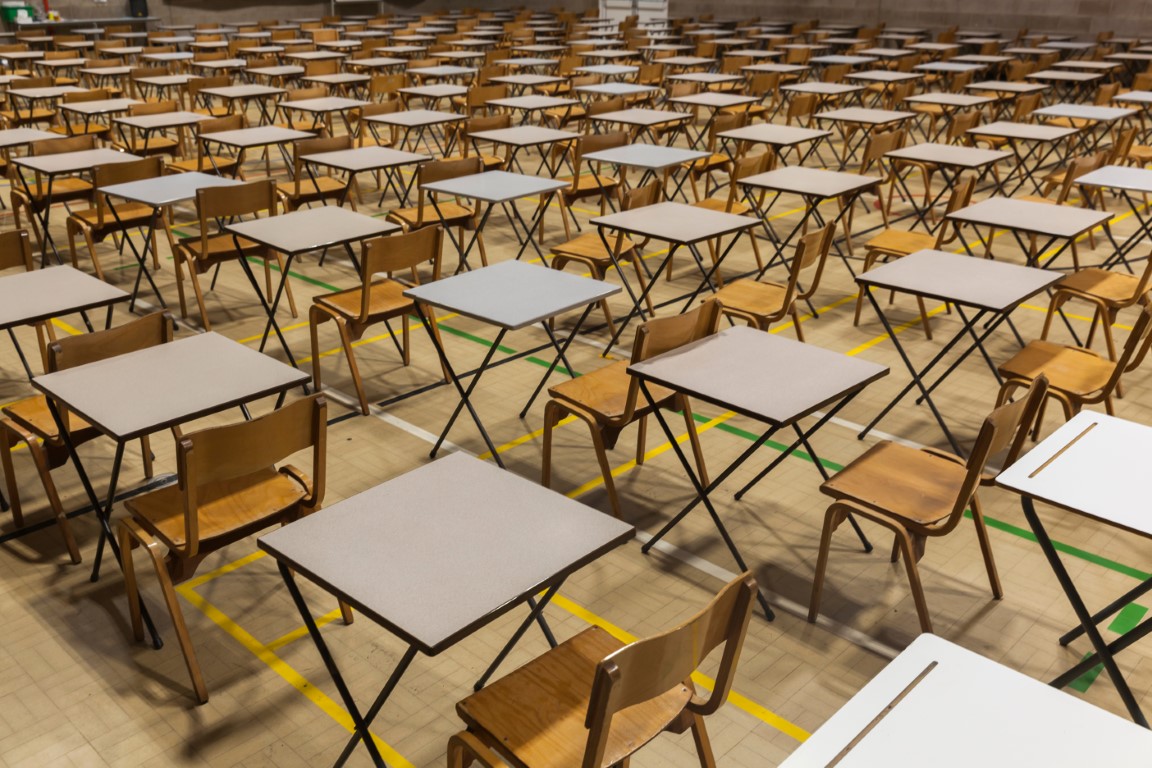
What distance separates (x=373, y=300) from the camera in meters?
5.41

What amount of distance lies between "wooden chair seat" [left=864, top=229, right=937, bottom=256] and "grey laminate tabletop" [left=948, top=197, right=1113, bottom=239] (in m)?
0.54

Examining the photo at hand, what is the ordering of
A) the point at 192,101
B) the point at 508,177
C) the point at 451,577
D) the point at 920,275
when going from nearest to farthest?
the point at 451,577 → the point at 920,275 → the point at 508,177 → the point at 192,101

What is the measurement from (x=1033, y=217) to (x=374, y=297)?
12.4 feet

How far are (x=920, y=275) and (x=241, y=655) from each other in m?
3.44

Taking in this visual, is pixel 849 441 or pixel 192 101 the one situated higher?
pixel 192 101

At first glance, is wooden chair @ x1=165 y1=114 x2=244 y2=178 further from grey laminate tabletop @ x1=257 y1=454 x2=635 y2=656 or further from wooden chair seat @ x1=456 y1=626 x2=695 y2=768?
wooden chair seat @ x1=456 y1=626 x2=695 y2=768

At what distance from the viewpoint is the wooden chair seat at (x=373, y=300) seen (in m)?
5.30

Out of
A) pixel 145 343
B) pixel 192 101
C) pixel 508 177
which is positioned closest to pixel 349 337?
pixel 145 343

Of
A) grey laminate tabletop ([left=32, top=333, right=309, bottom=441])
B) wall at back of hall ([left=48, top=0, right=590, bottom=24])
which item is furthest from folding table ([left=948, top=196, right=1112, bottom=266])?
wall at back of hall ([left=48, top=0, right=590, bottom=24])

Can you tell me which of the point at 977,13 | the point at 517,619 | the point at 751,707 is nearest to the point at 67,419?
the point at 517,619

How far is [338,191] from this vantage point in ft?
24.6

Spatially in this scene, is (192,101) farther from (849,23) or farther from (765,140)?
(849,23)

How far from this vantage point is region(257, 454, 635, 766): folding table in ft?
7.63

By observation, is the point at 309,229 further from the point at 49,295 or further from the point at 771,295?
the point at 771,295
